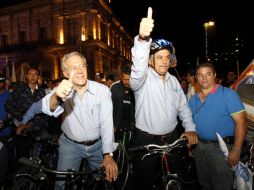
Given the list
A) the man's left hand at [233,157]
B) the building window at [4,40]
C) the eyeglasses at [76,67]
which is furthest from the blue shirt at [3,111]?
the building window at [4,40]

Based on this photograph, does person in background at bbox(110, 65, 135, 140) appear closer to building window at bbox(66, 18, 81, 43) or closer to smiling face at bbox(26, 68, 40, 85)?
smiling face at bbox(26, 68, 40, 85)

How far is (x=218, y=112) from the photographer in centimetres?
446

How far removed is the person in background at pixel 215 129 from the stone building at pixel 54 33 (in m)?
45.1

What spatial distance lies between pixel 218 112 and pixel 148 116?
1.16 meters

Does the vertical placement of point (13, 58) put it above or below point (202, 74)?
above

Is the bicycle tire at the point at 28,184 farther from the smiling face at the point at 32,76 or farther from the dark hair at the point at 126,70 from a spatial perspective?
the dark hair at the point at 126,70

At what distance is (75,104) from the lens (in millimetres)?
3805

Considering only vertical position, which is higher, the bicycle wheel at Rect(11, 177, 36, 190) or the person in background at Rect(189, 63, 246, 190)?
the person in background at Rect(189, 63, 246, 190)

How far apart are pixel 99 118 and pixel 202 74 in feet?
6.11

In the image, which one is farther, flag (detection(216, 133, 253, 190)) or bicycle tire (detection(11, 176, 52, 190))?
flag (detection(216, 133, 253, 190))

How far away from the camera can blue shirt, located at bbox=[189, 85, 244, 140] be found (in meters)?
4.35

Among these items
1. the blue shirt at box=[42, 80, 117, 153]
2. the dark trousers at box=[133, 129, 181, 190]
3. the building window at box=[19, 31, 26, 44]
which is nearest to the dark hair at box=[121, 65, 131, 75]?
the dark trousers at box=[133, 129, 181, 190]

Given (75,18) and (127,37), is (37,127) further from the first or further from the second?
(127,37)

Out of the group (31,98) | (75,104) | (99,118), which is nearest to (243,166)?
(99,118)
